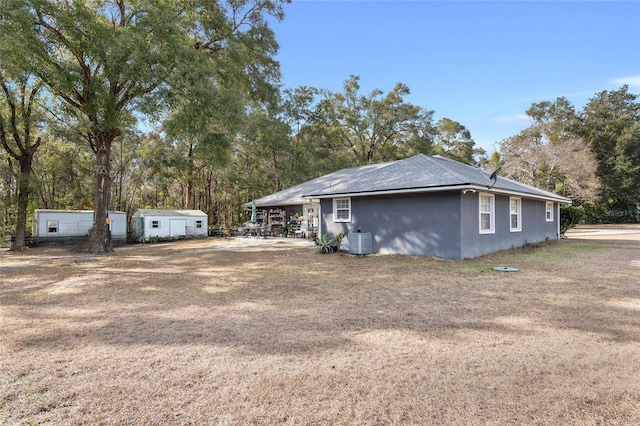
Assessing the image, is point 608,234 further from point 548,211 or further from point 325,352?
point 325,352

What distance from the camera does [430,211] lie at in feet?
34.5

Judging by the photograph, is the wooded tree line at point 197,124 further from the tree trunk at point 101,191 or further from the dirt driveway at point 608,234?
the dirt driveway at point 608,234

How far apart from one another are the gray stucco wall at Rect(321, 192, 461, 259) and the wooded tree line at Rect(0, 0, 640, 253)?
563 centimetres

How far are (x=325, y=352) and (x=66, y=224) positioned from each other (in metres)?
21.3

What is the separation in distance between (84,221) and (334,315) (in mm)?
20535

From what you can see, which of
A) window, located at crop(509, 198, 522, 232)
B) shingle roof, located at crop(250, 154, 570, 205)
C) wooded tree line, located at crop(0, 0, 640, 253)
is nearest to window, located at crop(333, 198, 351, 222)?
shingle roof, located at crop(250, 154, 570, 205)

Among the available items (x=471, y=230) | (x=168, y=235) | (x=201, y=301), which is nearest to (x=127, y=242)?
(x=168, y=235)

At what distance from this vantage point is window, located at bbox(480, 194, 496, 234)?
35.9ft

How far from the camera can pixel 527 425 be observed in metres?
2.26

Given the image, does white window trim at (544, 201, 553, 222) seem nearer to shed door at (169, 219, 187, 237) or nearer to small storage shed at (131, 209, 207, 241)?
small storage shed at (131, 209, 207, 241)

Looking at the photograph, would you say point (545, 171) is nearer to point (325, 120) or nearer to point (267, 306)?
point (325, 120)

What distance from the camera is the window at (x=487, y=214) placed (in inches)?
431

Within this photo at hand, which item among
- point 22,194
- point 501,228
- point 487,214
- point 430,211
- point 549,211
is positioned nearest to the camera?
point 430,211

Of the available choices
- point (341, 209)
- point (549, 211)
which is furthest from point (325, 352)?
point (549, 211)
